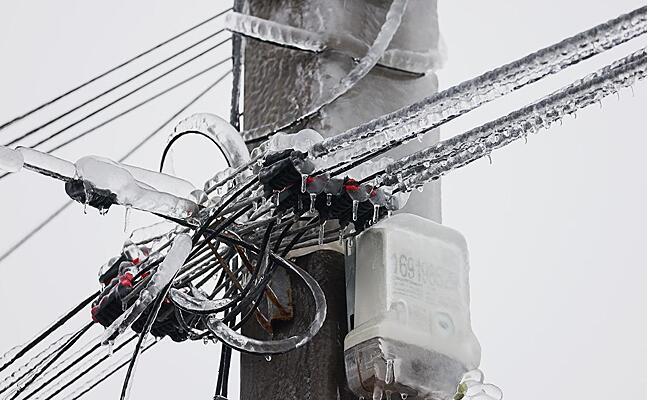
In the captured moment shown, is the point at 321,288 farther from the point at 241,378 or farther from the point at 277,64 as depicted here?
the point at 277,64

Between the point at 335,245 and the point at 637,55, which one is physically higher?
the point at 335,245

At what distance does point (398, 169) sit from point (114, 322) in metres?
0.83

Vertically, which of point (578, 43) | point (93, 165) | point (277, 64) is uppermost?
point (277, 64)

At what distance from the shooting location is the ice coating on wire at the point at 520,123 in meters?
3.07

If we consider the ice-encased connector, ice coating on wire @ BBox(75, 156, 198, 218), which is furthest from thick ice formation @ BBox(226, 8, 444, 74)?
ice coating on wire @ BBox(75, 156, 198, 218)

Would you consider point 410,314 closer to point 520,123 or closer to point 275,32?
point 520,123

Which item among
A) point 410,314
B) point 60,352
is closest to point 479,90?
point 410,314

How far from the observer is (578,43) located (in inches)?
115

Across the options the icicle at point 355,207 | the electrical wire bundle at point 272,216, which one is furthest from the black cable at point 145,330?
the icicle at point 355,207

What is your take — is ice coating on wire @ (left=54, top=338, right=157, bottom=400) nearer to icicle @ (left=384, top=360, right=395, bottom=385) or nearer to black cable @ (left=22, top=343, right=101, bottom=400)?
black cable @ (left=22, top=343, right=101, bottom=400)

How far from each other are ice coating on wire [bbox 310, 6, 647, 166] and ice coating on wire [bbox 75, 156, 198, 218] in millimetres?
451

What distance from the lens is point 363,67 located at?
4156 millimetres

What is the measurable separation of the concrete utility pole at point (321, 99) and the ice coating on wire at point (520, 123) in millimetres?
409

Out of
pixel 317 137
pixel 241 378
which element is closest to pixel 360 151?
pixel 317 137
